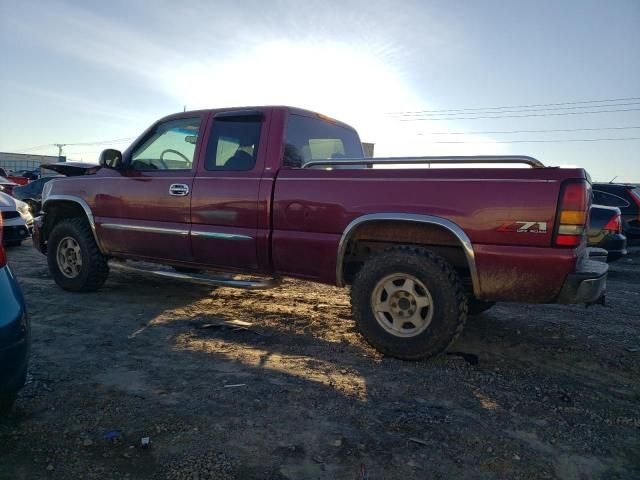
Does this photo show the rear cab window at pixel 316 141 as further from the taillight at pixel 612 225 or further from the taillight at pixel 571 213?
the taillight at pixel 612 225

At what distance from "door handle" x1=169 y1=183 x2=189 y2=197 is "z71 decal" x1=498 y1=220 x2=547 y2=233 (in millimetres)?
2861

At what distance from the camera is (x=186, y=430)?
2.25 metres

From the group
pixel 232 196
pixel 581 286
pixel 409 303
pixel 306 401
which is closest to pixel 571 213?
pixel 581 286

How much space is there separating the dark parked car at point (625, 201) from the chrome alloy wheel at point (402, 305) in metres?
7.59

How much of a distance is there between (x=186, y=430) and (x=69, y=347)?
170 centimetres

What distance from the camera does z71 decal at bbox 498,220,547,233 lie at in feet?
9.37

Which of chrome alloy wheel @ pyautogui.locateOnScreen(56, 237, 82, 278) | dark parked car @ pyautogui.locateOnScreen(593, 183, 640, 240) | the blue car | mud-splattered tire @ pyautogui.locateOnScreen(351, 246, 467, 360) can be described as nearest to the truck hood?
chrome alloy wheel @ pyautogui.locateOnScreen(56, 237, 82, 278)

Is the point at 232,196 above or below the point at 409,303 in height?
→ above

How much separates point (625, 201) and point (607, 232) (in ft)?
9.77

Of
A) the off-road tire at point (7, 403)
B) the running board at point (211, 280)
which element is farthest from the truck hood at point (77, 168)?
the off-road tire at point (7, 403)

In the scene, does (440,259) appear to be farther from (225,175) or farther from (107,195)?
(107,195)

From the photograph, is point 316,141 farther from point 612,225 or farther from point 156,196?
point 612,225

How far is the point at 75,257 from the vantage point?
5121 millimetres

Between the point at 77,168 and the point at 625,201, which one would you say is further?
the point at 625,201
